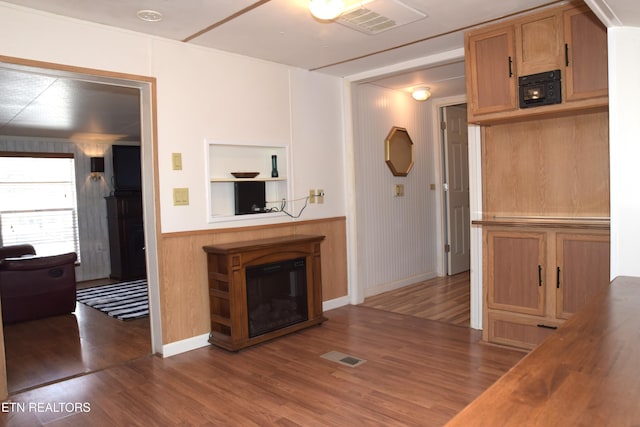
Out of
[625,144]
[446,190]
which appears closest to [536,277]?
[625,144]

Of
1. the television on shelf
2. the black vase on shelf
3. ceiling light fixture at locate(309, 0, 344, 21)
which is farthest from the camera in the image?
the television on shelf

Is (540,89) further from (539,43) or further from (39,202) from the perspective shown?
(39,202)

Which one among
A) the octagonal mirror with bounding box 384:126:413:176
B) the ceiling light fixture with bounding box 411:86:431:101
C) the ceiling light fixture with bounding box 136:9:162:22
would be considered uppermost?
the ceiling light fixture with bounding box 136:9:162:22

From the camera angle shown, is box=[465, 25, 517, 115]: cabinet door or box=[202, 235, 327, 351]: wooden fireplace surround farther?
box=[202, 235, 327, 351]: wooden fireplace surround

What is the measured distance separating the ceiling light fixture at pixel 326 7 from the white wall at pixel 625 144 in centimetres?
143

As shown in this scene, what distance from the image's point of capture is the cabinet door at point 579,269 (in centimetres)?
294

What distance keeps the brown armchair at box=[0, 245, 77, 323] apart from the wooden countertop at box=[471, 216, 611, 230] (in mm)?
4207

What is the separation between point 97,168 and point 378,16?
5.72 metres

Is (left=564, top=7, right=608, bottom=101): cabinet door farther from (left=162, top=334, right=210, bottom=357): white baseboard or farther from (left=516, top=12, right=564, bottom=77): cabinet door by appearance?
(left=162, top=334, right=210, bottom=357): white baseboard

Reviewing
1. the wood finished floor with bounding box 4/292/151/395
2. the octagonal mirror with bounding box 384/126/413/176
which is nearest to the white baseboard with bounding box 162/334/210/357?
the wood finished floor with bounding box 4/292/151/395

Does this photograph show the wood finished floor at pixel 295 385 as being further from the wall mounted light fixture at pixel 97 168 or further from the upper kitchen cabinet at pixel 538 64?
the wall mounted light fixture at pixel 97 168

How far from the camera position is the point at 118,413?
255cm

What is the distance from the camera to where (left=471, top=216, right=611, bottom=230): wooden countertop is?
291 cm

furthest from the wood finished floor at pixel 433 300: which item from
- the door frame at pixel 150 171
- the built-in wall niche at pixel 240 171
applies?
the door frame at pixel 150 171
